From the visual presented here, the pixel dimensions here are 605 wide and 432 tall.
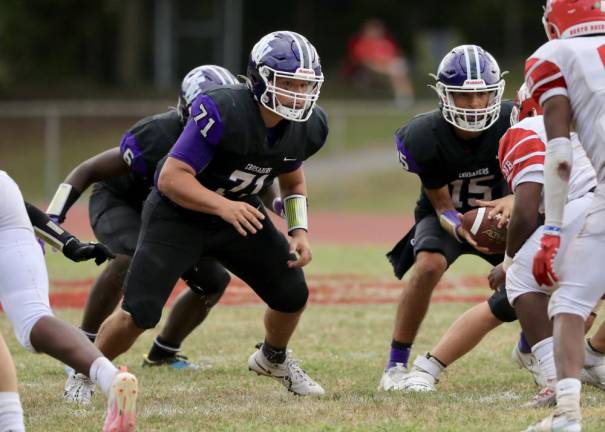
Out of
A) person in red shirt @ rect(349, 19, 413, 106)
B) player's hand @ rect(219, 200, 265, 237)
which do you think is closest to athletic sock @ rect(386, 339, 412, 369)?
player's hand @ rect(219, 200, 265, 237)

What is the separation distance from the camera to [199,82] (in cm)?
658

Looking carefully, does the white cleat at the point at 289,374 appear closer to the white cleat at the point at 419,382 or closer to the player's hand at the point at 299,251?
the white cleat at the point at 419,382

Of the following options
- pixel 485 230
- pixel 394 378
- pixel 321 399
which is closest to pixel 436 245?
pixel 485 230

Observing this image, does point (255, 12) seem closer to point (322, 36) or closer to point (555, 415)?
point (322, 36)

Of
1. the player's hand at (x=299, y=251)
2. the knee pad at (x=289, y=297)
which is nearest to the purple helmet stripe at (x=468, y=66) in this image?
the player's hand at (x=299, y=251)

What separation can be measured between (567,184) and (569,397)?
2.56 ft

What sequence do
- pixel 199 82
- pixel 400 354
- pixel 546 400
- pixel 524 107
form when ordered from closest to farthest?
pixel 546 400, pixel 524 107, pixel 400 354, pixel 199 82

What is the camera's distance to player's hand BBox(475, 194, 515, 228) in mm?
5590

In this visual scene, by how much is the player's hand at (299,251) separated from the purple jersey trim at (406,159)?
0.85 m

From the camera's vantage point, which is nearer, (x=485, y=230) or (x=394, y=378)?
(x=485, y=230)

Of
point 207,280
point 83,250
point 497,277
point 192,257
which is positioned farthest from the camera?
point 207,280

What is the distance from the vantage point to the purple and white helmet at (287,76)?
5.27m

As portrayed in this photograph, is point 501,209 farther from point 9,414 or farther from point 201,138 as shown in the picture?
point 9,414

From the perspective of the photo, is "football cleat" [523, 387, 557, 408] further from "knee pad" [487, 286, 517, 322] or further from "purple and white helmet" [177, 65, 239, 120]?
"purple and white helmet" [177, 65, 239, 120]
